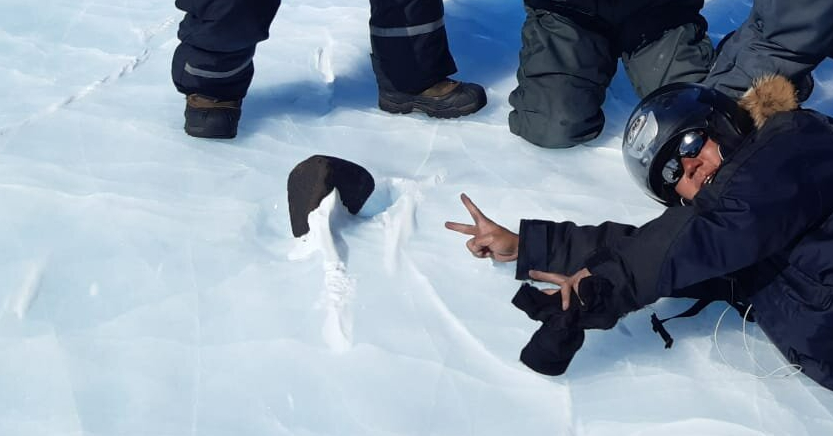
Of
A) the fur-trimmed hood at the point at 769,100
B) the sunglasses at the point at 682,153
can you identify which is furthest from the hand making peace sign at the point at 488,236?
the fur-trimmed hood at the point at 769,100

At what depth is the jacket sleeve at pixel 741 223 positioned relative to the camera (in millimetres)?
1714

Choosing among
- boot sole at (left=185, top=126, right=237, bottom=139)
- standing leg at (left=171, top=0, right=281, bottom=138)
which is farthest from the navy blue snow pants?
boot sole at (left=185, top=126, right=237, bottom=139)

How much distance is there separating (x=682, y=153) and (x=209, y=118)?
1403 mm

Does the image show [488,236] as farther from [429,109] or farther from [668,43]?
[668,43]

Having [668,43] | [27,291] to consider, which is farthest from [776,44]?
[27,291]

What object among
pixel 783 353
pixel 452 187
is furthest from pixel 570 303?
pixel 452 187

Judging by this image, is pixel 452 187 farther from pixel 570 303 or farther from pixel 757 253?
pixel 757 253

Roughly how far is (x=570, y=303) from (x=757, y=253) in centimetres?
39

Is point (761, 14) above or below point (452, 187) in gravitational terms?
above

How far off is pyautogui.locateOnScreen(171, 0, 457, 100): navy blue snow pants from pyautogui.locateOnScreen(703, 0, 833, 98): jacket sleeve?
87 cm

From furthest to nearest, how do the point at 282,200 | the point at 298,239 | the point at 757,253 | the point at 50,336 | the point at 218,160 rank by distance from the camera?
the point at 218,160 < the point at 282,200 < the point at 298,239 < the point at 50,336 < the point at 757,253

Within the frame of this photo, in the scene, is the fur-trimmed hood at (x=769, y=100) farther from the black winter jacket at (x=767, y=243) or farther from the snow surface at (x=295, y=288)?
the snow surface at (x=295, y=288)

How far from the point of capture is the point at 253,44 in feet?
8.59

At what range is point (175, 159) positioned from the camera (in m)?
2.52
